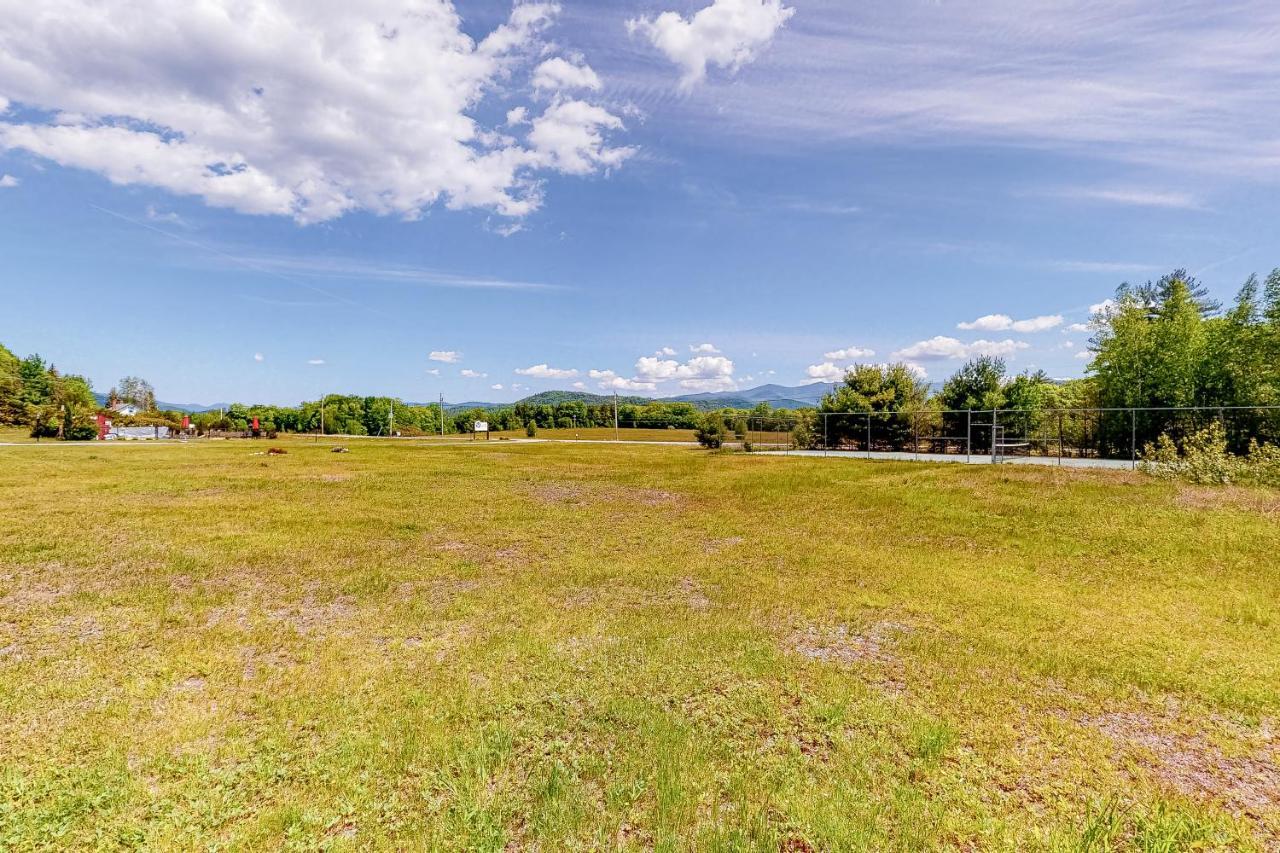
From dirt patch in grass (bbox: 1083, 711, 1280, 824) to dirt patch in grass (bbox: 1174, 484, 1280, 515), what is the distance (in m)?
12.1

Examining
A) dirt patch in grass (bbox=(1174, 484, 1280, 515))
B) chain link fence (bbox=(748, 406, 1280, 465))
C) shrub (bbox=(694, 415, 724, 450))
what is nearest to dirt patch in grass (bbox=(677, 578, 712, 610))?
dirt patch in grass (bbox=(1174, 484, 1280, 515))

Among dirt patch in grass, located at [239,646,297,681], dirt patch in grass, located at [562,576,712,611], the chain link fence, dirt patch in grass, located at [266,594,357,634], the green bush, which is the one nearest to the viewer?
dirt patch in grass, located at [239,646,297,681]

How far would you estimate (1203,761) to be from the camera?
14.4 ft

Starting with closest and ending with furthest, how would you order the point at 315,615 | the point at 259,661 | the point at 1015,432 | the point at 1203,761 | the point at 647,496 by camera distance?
the point at 1203,761 → the point at 259,661 → the point at 315,615 → the point at 647,496 → the point at 1015,432

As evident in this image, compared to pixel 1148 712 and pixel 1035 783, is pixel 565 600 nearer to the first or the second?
pixel 1035 783

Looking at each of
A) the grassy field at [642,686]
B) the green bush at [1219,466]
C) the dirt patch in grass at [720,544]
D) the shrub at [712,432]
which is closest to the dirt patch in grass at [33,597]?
the grassy field at [642,686]

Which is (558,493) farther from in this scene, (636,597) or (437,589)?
(636,597)

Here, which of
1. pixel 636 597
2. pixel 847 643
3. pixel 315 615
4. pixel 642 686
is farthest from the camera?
pixel 636 597

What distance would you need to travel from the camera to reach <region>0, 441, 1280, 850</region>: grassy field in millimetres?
3723

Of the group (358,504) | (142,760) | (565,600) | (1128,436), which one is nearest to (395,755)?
(142,760)

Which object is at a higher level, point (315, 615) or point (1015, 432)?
point (1015, 432)

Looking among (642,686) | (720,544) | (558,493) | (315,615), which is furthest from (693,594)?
(558,493)

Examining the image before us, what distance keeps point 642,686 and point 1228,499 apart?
17.4 m

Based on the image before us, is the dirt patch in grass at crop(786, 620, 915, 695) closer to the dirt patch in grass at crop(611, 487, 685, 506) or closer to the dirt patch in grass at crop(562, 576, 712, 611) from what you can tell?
the dirt patch in grass at crop(562, 576, 712, 611)
